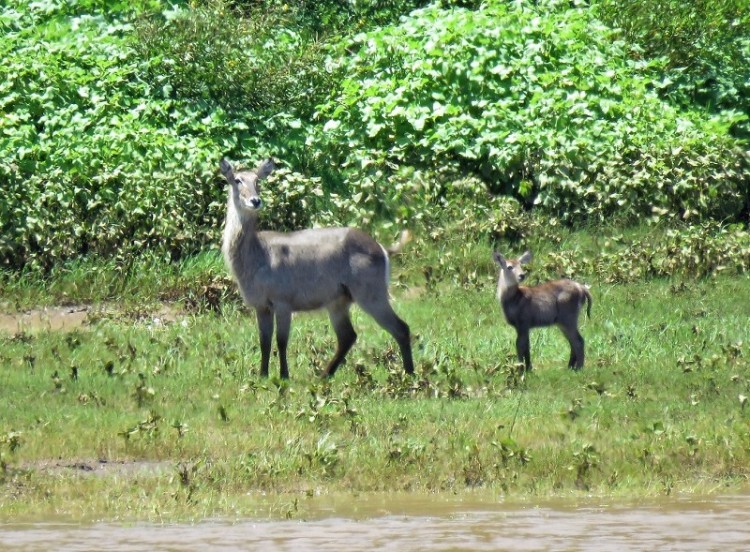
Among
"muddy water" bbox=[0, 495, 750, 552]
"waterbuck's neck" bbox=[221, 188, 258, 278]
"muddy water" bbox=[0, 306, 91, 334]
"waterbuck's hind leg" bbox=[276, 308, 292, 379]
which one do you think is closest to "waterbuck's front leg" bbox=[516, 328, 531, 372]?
"waterbuck's hind leg" bbox=[276, 308, 292, 379]

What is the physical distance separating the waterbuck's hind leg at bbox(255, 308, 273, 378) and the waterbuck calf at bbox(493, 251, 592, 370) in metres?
1.78

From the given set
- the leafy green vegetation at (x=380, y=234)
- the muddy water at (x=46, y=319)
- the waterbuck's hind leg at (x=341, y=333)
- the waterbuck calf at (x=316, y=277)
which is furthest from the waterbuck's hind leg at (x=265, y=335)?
the muddy water at (x=46, y=319)

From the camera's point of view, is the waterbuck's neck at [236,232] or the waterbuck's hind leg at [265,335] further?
the waterbuck's neck at [236,232]

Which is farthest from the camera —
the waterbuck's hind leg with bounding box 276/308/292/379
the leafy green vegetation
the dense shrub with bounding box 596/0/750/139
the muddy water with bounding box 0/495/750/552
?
Result: the dense shrub with bounding box 596/0/750/139

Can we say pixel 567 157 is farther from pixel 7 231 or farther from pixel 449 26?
pixel 7 231

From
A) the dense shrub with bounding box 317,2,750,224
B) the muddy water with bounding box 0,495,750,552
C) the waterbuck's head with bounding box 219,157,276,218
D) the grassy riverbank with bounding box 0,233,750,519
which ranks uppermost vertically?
the dense shrub with bounding box 317,2,750,224

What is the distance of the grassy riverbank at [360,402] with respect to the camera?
8688mm

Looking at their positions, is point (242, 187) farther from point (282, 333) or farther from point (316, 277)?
point (282, 333)

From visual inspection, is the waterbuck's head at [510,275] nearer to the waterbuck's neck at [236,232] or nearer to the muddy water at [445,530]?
the waterbuck's neck at [236,232]

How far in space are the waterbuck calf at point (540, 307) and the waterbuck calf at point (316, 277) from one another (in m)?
0.85

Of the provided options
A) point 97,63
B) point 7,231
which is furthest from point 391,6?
point 7,231

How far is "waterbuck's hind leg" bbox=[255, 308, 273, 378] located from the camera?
11305mm

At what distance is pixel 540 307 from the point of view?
11.8 meters

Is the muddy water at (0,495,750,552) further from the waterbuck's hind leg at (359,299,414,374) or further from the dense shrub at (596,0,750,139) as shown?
the dense shrub at (596,0,750,139)
